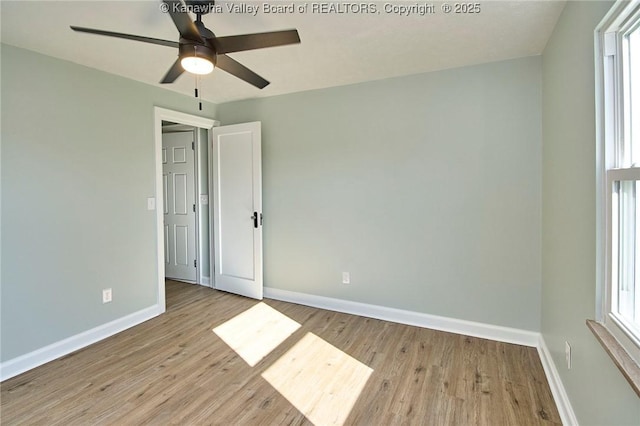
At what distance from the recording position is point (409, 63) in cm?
282

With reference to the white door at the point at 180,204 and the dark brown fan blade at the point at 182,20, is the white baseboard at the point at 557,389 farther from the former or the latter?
the white door at the point at 180,204

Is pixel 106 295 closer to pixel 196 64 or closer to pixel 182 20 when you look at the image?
pixel 196 64

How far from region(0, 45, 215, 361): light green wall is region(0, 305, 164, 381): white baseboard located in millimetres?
50

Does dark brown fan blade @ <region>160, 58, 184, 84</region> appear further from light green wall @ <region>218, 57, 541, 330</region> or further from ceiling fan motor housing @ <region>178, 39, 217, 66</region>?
light green wall @ <region>218, 57, 541, 330</region>

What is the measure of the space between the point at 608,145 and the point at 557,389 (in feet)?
5.06

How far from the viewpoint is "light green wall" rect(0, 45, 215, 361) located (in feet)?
7.86

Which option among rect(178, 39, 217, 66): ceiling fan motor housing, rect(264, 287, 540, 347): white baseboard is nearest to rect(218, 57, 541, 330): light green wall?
rect(264, 287, 540, 347): white baseboard

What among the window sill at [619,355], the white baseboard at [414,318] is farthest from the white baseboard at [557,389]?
A: the window sill at [619,355]

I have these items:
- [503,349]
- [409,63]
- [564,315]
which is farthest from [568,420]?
[409,63]

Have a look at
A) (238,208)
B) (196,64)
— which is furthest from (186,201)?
(196,64)

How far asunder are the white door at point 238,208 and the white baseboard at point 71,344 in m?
0.94

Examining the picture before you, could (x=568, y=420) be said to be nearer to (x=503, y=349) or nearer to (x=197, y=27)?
(x=503, y=349)

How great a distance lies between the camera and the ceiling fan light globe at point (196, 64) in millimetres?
1747

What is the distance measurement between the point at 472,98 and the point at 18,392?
13.3 feet
